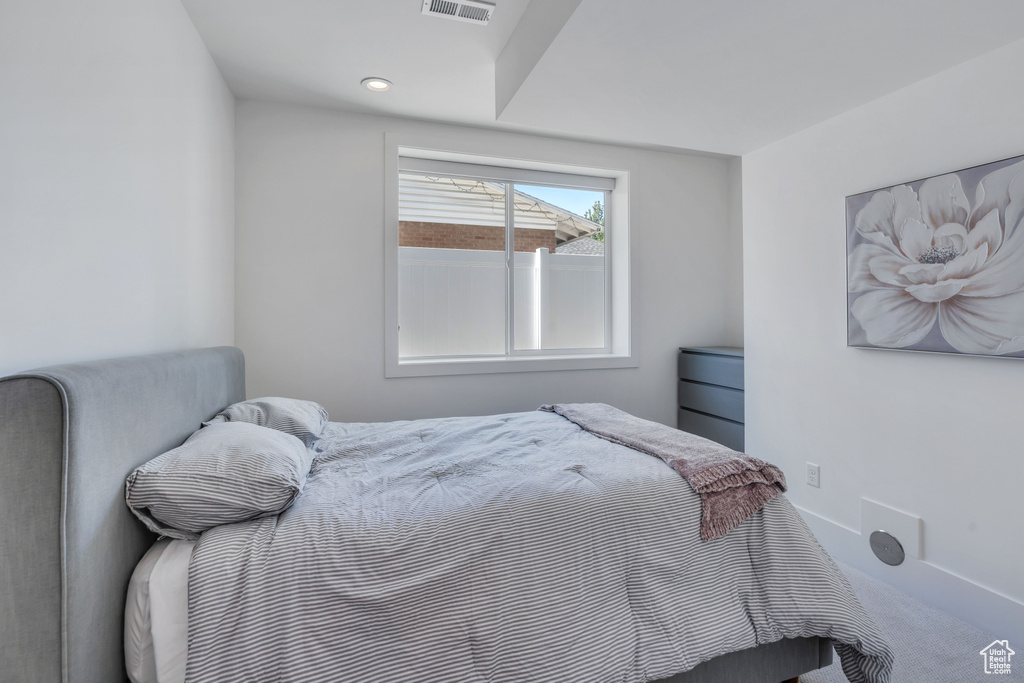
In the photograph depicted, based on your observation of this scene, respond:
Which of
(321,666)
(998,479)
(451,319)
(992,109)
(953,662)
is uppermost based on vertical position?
(992,109)

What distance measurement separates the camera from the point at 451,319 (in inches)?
135

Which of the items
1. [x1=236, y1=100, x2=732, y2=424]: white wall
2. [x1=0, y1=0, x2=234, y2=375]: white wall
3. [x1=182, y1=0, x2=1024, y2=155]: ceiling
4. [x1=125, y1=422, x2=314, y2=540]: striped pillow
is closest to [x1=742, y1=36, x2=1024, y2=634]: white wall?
[x1=182, y1=0, x2=1024, y2=155]: ceiling

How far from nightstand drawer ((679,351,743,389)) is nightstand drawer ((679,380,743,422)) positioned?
4 centimetres

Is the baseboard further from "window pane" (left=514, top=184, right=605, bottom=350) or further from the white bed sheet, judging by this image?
the white bed sheet

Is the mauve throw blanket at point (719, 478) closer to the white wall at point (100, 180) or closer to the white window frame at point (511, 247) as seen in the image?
the white window frame at point (511, 247)

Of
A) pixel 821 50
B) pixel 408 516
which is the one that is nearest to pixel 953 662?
pixel 408 516

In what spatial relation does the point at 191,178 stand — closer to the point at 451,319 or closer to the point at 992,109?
the point at 451,319

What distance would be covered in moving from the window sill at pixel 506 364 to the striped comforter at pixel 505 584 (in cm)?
151

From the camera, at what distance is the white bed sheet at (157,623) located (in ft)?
3.67

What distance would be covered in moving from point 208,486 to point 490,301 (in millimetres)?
2472

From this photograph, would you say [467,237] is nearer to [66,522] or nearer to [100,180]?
[100,180]

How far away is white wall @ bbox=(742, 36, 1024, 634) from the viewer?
185 centimetres

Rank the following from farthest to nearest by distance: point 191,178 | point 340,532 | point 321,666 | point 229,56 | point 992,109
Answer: point 229,56 < point 191,178 < point 992,109 < point 340,532 < point 321,666

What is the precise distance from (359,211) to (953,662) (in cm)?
344
